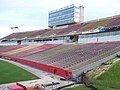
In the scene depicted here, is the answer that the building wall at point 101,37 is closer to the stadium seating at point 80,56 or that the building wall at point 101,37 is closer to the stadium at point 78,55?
the stadium at point 78,55

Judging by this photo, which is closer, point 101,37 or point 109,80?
point 109,80

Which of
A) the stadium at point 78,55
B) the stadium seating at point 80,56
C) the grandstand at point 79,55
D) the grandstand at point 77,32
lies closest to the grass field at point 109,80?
the stadium at point 78,55

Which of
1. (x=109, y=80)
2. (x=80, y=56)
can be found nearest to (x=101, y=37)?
(x=80, y=56)

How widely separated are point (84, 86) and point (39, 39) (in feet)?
196

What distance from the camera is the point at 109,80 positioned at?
25.3 metres

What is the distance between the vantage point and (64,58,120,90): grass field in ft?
77.3

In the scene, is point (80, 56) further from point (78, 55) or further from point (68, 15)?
point (68, 15)

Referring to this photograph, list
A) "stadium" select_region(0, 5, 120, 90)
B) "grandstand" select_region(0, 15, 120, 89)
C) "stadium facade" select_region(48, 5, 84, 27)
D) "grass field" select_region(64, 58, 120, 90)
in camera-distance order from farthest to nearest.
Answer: "stadium facade" select_region(48, 5, 84, 27), "grandstand" select_region(0, 15, 120, 89), "stadium" select_region(0, 5, 120, 90), "grass field" select_region(64, 58, 120, 90)

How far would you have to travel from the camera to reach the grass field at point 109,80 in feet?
77.3

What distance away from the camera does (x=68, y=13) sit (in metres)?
103

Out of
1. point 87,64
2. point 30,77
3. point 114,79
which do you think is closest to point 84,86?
point 114,79

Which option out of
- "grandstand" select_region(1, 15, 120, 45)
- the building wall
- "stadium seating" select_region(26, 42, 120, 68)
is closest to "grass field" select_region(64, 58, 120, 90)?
"stadium seating" select_region(26, 42, 120, 68)

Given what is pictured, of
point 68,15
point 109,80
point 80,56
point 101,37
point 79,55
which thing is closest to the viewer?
point 109,80

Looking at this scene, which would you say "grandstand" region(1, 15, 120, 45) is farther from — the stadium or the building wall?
the building wall
